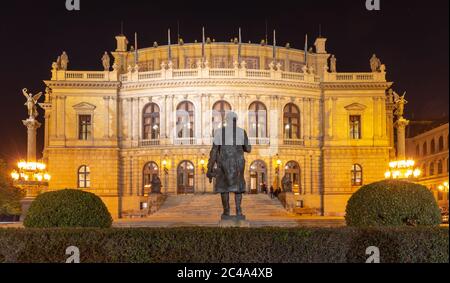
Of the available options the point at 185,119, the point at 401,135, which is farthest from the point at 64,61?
the point at 401,135

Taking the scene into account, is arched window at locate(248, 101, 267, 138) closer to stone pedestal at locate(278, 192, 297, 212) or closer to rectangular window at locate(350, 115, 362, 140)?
rectangular window at locate(350, 115, 362, 140)

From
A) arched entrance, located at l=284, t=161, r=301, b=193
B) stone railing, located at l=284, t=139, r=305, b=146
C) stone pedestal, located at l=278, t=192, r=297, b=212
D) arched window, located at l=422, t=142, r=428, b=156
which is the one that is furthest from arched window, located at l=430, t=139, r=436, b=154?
stone pedestal, located at l=278, t=192, r=297, b=212

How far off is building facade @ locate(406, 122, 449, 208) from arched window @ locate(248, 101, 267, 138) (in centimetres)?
2492

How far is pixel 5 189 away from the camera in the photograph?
69.6 metres

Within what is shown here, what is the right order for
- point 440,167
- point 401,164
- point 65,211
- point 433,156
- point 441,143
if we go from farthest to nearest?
point 433,156, point 441,143, point 440,167, point 401,164, point 65,211

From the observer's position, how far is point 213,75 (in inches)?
2288

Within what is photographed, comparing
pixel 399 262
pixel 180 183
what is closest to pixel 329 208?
pixel 180 183

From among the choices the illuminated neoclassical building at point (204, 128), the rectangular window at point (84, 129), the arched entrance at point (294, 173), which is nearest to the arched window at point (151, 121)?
the illuminated neoclassical building at point (204, 128)

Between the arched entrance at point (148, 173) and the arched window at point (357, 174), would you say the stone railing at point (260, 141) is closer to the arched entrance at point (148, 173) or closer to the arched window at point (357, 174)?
the arched window at point (357, 174)

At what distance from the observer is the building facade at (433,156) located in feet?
250

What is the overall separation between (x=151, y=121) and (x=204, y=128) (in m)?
5.07

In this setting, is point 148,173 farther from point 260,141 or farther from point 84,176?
point 260,141
